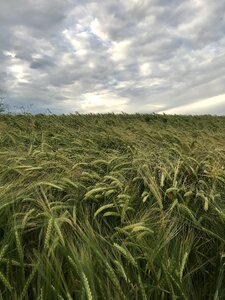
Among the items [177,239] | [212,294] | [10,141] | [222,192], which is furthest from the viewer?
[10,141]

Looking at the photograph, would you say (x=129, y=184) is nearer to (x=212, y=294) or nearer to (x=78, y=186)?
(x=78, y=186)

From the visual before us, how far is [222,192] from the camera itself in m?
3.24

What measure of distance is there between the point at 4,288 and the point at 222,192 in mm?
1997

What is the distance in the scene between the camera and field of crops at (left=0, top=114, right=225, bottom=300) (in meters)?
2.09

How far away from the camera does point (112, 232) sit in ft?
8.46

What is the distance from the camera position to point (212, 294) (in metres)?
2.37

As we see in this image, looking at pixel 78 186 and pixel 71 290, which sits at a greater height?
pixel 78 186

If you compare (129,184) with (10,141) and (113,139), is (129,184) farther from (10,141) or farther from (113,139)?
(10,141)

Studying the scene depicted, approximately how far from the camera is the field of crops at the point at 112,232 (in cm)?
209

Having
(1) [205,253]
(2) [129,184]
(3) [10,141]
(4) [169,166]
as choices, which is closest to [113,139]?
(3) [10,141]

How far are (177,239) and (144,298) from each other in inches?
25.4

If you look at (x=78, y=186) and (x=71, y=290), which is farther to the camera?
(x=78, y=186)

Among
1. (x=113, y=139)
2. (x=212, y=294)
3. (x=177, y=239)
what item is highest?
(x=113, y=139)

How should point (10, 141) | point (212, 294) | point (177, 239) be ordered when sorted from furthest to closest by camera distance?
point (10, 141) → point (177, 239) → point (212, 294)
